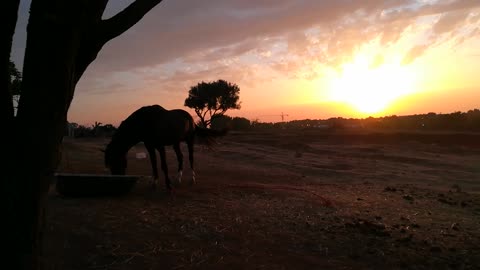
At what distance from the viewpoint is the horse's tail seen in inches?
479

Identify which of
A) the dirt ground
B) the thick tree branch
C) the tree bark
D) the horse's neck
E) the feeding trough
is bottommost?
the dirt ground

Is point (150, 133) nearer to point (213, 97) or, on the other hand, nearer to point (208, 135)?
point (208, 135)

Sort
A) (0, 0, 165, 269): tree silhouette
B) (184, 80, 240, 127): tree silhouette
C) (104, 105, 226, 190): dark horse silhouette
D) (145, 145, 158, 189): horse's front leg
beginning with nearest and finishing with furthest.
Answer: (0, 0, 165, 269): tree silhouette → (145, 145, 158, 189): horse's front leg → (104, 105, 226, 190): dark horse silhouette → (184, 80, 240, 127): tree silhouette

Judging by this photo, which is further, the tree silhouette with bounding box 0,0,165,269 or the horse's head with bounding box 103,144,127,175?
the horse's head with bounding box 103,144,127,175

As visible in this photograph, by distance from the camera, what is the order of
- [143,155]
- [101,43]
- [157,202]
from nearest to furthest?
[101,43] < [157,202] < [143,155]

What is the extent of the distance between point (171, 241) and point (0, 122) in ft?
10.5

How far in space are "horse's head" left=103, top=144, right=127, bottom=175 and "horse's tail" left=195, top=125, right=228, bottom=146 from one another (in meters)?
2.32

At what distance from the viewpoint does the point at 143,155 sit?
18.3m

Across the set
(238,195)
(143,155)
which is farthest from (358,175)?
(143,155)

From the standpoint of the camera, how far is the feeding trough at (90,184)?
8.23 metres

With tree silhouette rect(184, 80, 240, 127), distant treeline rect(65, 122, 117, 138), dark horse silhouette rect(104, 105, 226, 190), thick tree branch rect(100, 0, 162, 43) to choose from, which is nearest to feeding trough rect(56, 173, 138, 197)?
dark horse silhouette rect(104, 105, 226, 190)

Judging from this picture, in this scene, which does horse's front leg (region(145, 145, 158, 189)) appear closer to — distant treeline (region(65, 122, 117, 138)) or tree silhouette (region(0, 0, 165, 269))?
tree silhouette (region(0, 0, 165, 269))

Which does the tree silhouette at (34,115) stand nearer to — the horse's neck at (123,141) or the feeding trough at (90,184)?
the feeding trough at (90,184)

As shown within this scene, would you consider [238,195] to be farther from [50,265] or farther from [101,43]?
[101,43]
